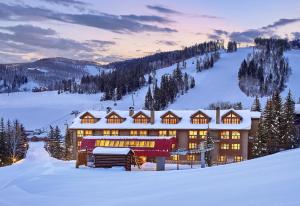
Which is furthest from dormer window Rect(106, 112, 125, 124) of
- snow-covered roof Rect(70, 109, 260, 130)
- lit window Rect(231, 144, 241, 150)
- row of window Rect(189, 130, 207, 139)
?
lit window Rect(231, 144, 241, 150)

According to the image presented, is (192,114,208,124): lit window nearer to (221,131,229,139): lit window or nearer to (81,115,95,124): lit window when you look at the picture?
(221,131,229,139): lit window

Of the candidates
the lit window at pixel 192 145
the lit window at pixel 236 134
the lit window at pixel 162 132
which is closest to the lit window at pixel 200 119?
the lit window at pixel 192 145

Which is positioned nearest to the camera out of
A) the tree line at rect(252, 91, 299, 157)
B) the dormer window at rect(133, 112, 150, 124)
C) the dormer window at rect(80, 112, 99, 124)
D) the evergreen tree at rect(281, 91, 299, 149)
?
the tree line at rect(252, 91, 299, 157)

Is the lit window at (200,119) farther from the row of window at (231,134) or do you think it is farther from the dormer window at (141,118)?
the dormer window at (141,118)

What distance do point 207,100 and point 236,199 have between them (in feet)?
520

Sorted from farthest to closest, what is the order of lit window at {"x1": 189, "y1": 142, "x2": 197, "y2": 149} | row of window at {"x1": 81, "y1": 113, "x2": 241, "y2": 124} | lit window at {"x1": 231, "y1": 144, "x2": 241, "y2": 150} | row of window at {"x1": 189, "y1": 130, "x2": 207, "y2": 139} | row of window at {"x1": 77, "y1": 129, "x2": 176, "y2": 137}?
1. row of window at {"x1": 77, "y1": 129, "x2": 176, "y2": 137}
2. lit window at {"x1": 189, "y1": 142, "x2": 197, "y2": 149}
3. row of window at {"x1": 189, "y1": 130, "x2": 207, "y2": 139}
4. row of window at {"x1": 81, "y1": 113, "x2": 241, "y2": 124}
5. lit window at {"x1": 231, "y1": 144, "x2": 241, "y2": 150}

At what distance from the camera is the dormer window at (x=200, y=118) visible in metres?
64.8

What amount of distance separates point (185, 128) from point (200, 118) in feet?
9.24

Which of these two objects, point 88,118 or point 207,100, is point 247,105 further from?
point 88,118

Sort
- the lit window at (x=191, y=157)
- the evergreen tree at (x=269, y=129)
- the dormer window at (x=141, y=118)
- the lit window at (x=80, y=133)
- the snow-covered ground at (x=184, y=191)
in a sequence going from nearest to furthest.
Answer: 1. the snow-covered ground at (x=184, y=191)
2. the evergreen tree at (x=269, y=129)
3. the lit window at (x=191, y=157)
4. the dormer window at (x=141, y=118)
5. the lit window at (x=80, y=133)

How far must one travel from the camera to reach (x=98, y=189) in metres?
23.6

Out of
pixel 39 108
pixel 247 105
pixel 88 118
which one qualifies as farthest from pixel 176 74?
pixel 88 118

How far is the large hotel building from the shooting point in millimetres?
63094

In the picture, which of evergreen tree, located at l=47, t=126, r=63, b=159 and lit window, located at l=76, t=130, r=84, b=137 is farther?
evergreen tree, located at l=47, t=126, r=63, b=159
